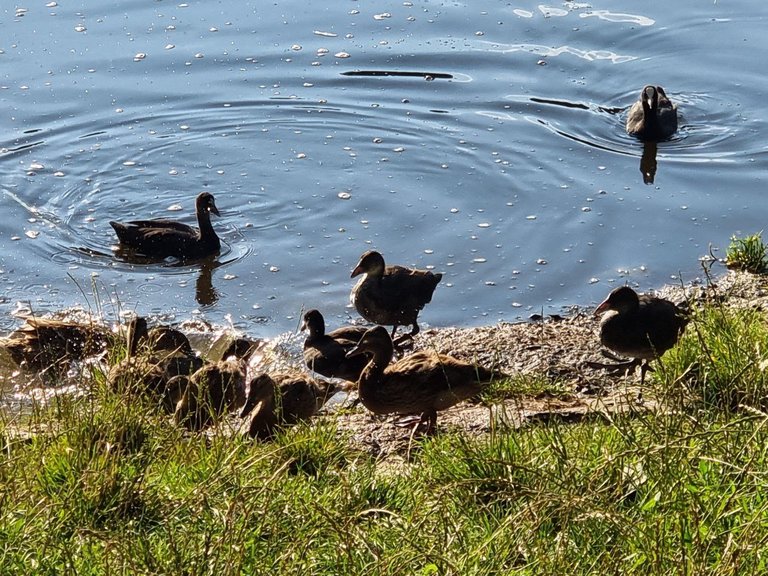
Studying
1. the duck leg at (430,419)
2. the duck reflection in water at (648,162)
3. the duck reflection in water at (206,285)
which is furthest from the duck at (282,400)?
the duck reflection in water at (648,162)

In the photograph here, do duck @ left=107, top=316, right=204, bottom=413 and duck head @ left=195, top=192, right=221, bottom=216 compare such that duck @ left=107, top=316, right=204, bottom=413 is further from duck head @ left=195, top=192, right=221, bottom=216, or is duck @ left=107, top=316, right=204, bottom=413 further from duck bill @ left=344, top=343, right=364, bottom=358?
duck head @ left=195, top=192, right=221, bottom=216

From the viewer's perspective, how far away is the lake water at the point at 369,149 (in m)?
11.2

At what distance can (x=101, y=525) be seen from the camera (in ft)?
17.6

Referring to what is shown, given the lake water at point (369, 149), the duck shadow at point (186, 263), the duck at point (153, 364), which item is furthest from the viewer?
the duck shadow at point (186, 263)

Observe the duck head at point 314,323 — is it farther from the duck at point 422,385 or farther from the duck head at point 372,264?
the duck at point 422,385

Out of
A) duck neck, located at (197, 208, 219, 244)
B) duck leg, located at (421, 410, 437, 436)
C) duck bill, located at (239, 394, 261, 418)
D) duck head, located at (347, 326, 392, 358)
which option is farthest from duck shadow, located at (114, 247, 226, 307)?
duck leg, located at (421, 410, 437, 436)

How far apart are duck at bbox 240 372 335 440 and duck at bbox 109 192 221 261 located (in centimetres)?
374

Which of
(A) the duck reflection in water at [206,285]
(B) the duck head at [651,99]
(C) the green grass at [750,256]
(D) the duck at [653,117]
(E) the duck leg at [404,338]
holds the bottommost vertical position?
(E) the duck leg at [404,338]

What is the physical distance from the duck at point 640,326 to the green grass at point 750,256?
2459mm

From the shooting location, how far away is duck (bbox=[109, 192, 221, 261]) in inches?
456

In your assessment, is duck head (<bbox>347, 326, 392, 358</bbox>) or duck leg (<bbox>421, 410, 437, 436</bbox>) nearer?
duck leg (<bbox>421, 410, 437, 436</bbox>)

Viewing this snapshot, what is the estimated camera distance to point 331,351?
30.1ft

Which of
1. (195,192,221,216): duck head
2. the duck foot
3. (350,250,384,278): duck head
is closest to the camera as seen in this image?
the duck foot

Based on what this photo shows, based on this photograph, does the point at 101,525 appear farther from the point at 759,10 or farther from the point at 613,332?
the point at 759,10
